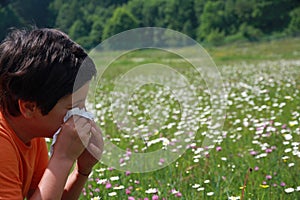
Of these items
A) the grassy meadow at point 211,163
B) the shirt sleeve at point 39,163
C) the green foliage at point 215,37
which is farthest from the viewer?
the green foliage at point 215,37

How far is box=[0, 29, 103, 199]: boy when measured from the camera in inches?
44.3

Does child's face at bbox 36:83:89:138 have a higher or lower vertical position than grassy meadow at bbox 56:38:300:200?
higher

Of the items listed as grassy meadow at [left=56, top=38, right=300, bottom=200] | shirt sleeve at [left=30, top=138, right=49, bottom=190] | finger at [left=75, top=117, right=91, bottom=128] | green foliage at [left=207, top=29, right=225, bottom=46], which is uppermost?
finger at [left=75, top=117, right=91, bottom=128]

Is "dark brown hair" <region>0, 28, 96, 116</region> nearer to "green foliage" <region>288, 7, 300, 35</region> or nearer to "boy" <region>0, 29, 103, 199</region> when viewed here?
"boy" <region>0, 29, 103, 199</region>

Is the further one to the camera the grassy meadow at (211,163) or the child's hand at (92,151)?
the grassy meadow at (211,163)

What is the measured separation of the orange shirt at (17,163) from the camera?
43.8 inches

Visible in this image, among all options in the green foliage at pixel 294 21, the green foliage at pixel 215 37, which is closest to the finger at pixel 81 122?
the green foliage at pixel 215 37

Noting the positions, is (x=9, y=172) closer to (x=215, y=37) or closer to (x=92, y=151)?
(x=92, y=151)

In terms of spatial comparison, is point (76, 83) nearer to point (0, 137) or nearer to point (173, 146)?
point (0, 137)

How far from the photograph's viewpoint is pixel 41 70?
3.71ft

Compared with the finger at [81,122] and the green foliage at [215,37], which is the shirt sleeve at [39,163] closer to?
the finger at [81,122]

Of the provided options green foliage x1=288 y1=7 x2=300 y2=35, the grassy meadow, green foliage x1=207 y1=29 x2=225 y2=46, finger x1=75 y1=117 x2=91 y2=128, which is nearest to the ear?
finger x1=75 y1=117 x2=91 y2=128

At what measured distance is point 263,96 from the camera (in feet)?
13.8

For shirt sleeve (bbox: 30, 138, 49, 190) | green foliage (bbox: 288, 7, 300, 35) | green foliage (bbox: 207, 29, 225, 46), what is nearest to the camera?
shirt sleeve (bbox: 30, 138, 49, 190)
